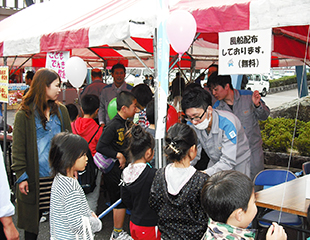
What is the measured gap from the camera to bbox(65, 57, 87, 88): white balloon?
4.04 meters

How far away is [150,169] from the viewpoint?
2521 millimetres

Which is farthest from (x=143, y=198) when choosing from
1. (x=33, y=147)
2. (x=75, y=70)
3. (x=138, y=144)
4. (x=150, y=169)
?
(x=75, y=70)

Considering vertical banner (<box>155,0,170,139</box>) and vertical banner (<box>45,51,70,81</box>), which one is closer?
vertical banner (<box>155,0,170,139</box>)

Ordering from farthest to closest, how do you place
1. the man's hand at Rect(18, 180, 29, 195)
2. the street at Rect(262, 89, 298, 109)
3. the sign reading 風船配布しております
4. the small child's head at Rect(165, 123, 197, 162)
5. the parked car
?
the parked car, the street at Rect(262, 89, 298, 109), the man's hand at Rect(18, 180, 29, 195), the sign reading 風船配布しております, the small child's head at Rect(165, 123, 197, 162)

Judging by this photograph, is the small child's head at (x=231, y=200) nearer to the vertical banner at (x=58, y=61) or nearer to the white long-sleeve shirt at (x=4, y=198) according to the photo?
the white long-sleeve shirt at (x=4, y=198)

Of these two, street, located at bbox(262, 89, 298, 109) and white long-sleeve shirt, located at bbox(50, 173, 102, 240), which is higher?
street, located at bbox(262, 89, 298, 109)

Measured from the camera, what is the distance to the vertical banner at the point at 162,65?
2.58m

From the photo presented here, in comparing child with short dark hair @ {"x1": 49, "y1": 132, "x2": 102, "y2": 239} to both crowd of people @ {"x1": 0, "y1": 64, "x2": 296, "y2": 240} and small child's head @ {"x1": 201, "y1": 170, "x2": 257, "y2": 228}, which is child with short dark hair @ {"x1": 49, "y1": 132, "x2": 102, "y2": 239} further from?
small child's head @ {"x1": 201, "y1": 170, "x2": 257, "y2": 228}

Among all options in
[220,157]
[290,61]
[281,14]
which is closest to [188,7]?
[281,14]

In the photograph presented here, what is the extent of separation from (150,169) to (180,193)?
1.72 feet

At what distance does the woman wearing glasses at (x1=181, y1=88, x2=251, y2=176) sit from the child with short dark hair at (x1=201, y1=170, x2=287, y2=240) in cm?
82

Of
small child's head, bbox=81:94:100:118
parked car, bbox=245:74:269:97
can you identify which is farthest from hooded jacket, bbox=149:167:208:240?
parked car, bbox=245:74:269:97

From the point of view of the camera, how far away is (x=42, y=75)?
2.82 m

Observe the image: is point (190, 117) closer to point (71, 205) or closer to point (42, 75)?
point (71, 205)
